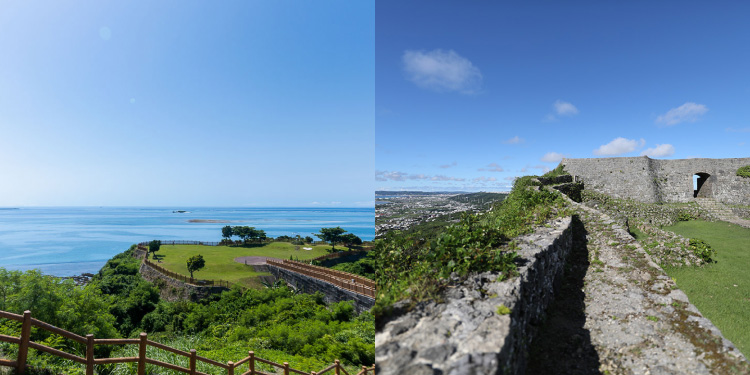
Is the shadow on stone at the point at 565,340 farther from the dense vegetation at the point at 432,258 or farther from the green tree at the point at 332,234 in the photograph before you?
the green tree at the point at 332,234

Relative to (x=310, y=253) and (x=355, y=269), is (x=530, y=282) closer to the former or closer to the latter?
(x=355, y=269)

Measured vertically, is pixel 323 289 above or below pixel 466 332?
below

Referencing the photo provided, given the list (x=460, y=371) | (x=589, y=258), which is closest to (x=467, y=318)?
(x=460, y=371)

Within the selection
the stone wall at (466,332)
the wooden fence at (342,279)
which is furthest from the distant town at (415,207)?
the wooden fence at (342,279)

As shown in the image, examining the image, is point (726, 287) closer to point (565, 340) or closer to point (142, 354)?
point (565, 340)

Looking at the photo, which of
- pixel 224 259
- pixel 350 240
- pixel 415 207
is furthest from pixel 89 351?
pixel 350 240

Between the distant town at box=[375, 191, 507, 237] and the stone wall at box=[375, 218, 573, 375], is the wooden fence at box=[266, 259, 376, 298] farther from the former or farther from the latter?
the stone wall at box=[375, 218, 573, 375]
